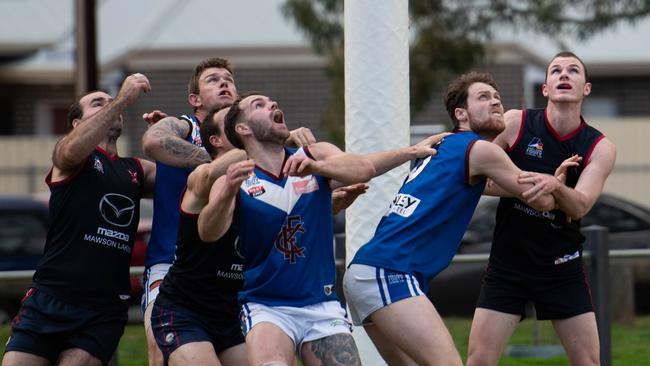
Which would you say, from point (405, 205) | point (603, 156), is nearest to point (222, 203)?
point (405, 205)

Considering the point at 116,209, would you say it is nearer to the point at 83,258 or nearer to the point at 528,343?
the point at 83,258

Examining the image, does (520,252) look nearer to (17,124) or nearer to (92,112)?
(92,112)

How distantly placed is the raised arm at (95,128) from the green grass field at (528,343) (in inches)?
152

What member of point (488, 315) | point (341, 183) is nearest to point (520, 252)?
point (488, 315)

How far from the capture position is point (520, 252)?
27.1 feet

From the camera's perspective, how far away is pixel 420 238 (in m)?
7.27

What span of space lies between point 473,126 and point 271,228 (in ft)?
4.83

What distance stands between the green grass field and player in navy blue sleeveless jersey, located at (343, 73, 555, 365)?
3660 mm

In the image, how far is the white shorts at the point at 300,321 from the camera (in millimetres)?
6957

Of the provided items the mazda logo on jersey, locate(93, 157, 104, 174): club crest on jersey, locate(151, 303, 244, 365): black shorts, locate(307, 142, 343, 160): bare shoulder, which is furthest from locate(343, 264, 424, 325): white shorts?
locate(93, 157, 104, 174): club crest on jersey

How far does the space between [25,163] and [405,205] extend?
17.0 metres

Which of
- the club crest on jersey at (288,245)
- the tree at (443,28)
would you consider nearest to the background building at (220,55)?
the tree at (443,28)

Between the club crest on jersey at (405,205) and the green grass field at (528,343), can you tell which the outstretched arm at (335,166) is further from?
the green grass field at (528,343)

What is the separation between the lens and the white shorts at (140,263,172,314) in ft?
25.9
